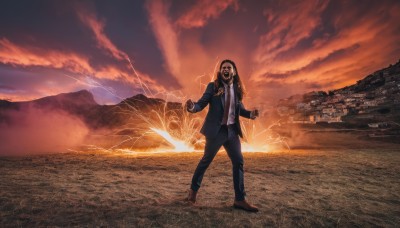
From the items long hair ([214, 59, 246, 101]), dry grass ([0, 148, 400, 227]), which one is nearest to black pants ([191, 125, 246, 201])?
dry grass ([0, 148, 400, 227])

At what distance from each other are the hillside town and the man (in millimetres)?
42269

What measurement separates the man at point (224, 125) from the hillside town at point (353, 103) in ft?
139

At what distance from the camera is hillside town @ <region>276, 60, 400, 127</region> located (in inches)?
1908

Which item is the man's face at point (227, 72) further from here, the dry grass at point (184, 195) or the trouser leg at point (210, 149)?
the dry grass at point (184, 195)

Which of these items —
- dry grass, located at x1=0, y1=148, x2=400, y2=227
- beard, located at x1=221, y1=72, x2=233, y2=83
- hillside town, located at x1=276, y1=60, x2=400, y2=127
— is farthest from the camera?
hillside town, located at x1=276, y1=60, x2=400, y2=127

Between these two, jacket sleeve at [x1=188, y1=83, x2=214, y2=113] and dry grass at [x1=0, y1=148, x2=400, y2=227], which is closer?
dry grass at [x1=0, y1=148, x2=400, y2=227]

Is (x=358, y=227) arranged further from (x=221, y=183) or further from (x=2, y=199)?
(x=2, y=199)

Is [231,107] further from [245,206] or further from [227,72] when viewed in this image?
[245,206]

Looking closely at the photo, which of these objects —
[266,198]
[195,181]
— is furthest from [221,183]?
[195,181]

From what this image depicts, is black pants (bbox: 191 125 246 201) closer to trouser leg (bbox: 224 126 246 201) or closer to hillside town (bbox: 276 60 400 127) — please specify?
trouser leg (bbox: 224 126 246 201)

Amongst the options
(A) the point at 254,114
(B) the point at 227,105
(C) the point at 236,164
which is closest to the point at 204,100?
(B) the point at 227,105

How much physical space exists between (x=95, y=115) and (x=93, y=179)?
44.4 metres

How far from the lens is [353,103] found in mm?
66250

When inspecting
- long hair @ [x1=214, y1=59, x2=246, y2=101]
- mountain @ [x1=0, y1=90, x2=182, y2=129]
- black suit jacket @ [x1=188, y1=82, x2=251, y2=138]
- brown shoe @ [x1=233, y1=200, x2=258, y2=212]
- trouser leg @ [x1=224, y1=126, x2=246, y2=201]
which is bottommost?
brown shoe @ [x1=233, y1=200, x2=258, y2=212]
